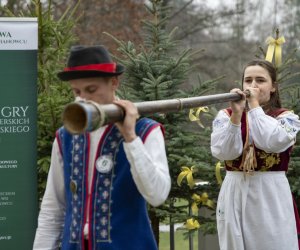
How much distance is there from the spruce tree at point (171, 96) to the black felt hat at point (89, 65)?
3266 millimetres

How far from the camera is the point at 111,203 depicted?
2711 millimetres

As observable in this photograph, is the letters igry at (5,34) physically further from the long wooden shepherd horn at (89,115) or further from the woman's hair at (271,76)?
the long wooden shepherd horn at (89,115)

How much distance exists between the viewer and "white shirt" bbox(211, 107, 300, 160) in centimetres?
409

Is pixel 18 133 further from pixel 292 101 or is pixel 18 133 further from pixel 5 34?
pixel 292 101

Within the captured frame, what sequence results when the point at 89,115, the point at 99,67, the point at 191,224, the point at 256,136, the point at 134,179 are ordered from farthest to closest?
the point at 191,224
the point at 256,136
the point at 99,67
the point at 134,179
the point at 89,115

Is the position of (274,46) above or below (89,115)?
above

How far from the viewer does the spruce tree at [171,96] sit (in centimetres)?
612

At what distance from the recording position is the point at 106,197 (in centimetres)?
271

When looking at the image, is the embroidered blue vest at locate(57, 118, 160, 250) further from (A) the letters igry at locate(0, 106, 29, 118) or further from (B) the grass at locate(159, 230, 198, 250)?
(B) the grass at locate(159, 230, 198, 250)

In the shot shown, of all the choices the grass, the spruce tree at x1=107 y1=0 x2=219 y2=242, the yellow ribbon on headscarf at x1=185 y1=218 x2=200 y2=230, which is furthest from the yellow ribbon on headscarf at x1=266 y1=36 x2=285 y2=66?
the grass

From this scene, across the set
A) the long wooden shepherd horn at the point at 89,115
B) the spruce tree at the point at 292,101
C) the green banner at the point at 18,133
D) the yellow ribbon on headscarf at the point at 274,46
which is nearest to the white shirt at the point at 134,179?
the long wooden shepherd horn at the point at 89,115

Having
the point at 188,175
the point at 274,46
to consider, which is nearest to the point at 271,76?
the point at 274,46

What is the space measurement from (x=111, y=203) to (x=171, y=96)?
3697mm

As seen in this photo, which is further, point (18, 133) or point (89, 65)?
point (18, 133)
